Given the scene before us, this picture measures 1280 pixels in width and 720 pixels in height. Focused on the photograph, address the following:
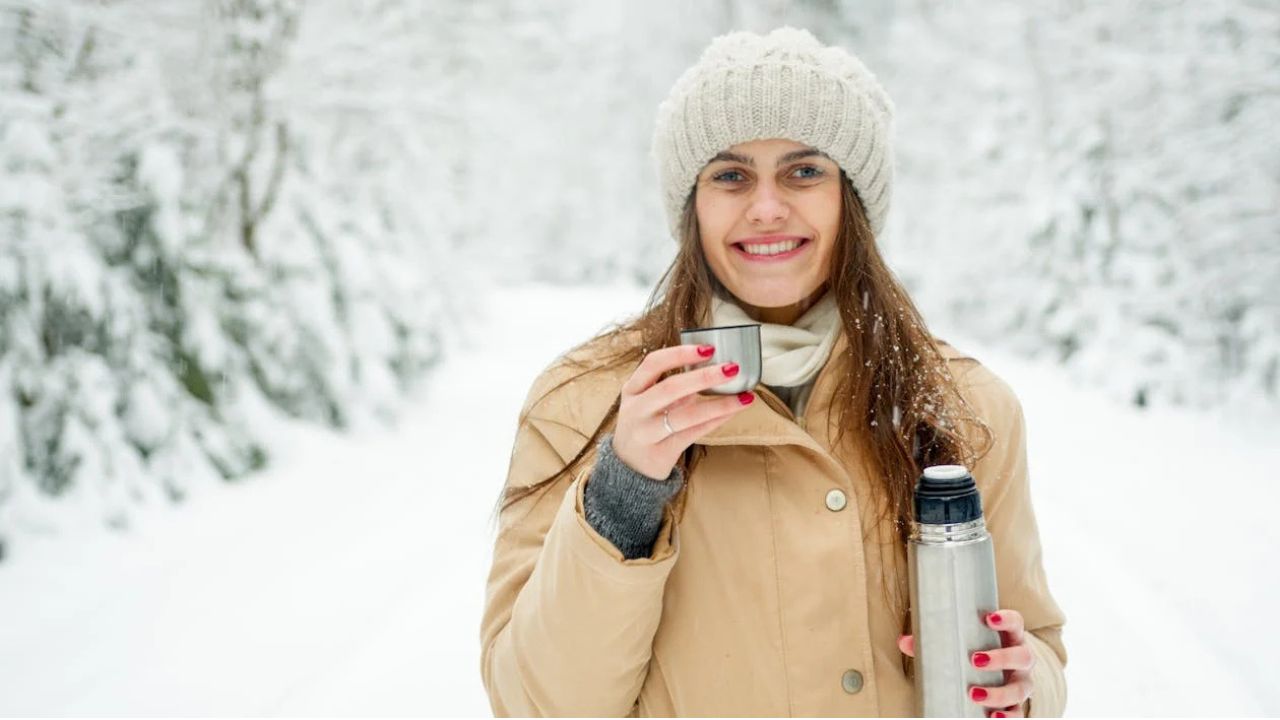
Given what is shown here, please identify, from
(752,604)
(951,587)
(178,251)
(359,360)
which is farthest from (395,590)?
(359,360)

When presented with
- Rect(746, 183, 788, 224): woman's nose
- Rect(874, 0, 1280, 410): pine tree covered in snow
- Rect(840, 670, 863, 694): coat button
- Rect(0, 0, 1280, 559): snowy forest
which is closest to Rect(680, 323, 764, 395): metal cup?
Rect(746, 183, 788, 224): woman's nose

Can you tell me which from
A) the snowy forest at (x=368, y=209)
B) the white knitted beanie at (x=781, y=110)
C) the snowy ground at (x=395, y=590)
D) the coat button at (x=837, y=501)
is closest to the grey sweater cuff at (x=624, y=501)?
the coat button at (x=837, y=501)

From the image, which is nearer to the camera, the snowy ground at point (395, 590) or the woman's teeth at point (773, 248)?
the woman's teeth at point (773, 248)

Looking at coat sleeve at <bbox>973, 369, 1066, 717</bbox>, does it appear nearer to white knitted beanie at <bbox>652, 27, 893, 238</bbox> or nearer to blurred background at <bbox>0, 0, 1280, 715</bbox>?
white knitted beanie at <bbox>652, 27, 893, 238</bbox>

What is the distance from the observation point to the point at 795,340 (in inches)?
67.8

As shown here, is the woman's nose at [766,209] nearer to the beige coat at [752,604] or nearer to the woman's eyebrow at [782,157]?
the woman's eyebrow at [782,157]

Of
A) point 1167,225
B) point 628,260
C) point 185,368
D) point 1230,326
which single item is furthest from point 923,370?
point 628,260

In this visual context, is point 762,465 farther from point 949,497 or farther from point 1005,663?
point 1005,663

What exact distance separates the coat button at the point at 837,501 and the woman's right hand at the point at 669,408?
0.36 m

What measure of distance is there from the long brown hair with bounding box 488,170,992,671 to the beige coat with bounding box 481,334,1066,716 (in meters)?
0.04

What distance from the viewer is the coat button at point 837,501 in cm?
148

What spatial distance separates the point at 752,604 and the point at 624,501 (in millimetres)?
376

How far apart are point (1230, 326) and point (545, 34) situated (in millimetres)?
13329

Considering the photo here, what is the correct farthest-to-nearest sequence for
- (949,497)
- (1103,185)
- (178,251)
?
(1103,185), (178,251), (949,497)
